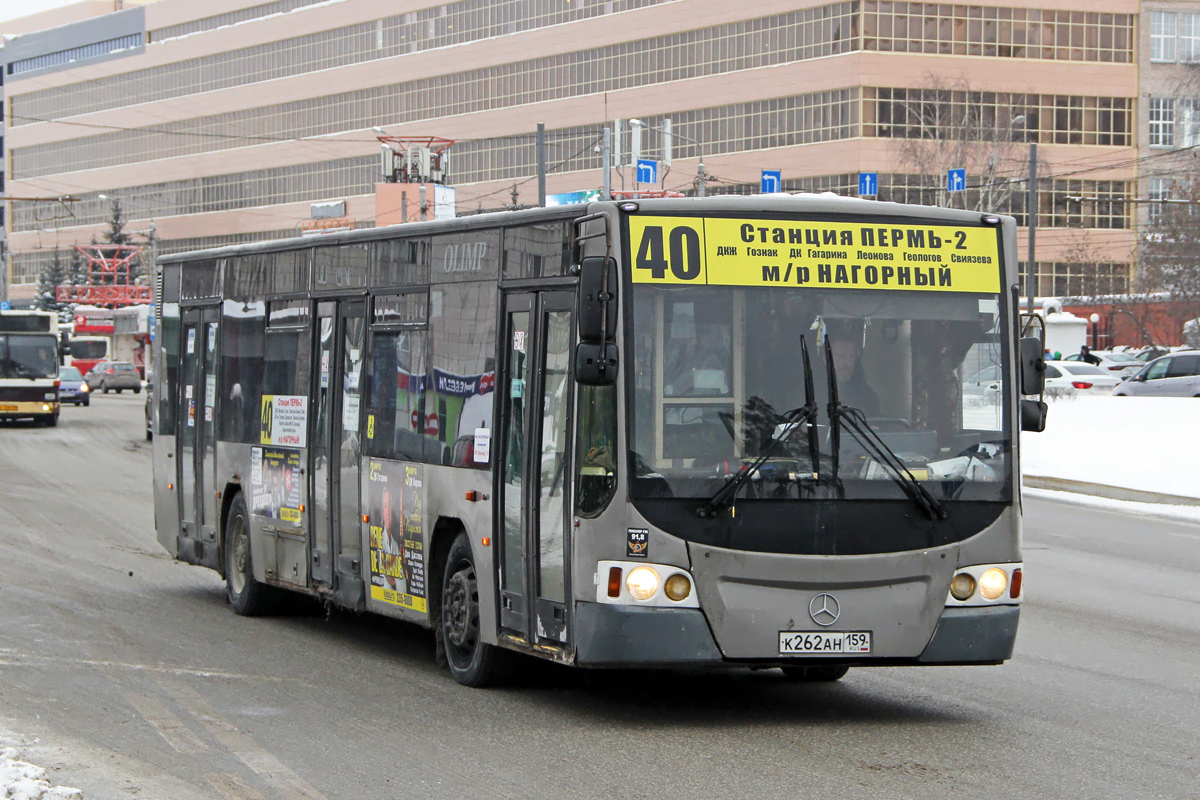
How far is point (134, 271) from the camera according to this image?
375ft

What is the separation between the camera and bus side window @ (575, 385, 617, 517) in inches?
314

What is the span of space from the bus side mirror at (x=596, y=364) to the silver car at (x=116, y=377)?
76235mm

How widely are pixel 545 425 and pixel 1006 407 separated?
2279 millimetres

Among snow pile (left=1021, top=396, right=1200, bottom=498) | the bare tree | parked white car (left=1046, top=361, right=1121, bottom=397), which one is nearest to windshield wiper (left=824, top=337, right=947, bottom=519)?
snow pile (left=1021, top=396, right=1200, bottom=498)

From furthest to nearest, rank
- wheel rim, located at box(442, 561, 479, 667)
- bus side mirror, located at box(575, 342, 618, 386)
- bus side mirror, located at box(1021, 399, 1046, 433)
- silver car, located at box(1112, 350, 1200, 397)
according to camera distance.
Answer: silver car, located at box(1112, 350, 1200, 397) < wheel rim, located at box(442, 561, 479, 667) < bus side mirror, located at box(1021, 399, 1046, 433) < bus side mirror, located at box(575, 342, 618, 386)

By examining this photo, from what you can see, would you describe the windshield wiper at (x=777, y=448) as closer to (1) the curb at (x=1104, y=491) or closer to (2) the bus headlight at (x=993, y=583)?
(2) the bus headlight at (x=993, y=583)

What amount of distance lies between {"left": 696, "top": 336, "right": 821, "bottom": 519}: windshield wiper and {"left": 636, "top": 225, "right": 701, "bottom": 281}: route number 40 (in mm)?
669

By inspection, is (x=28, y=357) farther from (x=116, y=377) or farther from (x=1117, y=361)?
(x=116, y=377)

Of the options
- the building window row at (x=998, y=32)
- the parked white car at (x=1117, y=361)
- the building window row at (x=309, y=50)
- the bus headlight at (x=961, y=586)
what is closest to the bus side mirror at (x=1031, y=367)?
the bus headlight at (x=961, y=586)

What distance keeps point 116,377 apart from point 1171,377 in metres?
55.1

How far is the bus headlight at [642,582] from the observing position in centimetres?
792

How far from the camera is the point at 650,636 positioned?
791cm

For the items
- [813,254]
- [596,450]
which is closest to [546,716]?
[596,450]

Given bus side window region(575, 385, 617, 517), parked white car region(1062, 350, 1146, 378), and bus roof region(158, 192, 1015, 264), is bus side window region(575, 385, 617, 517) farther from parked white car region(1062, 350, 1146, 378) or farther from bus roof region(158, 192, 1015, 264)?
parked white car region(1062, 350, 1146, 378)
